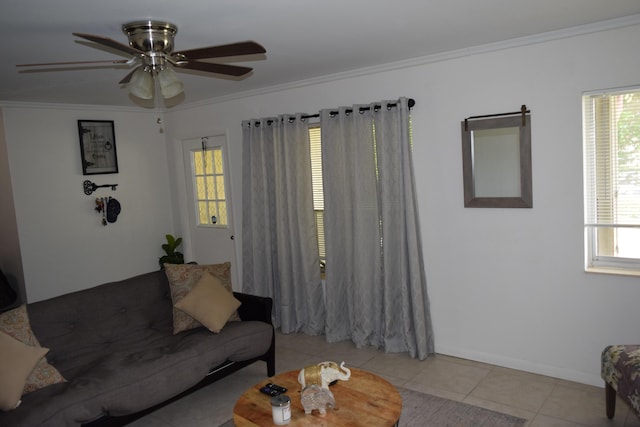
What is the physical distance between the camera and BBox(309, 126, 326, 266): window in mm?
4406

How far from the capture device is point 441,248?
148 inches

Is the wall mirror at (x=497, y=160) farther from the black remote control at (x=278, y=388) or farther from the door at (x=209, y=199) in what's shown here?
the door at (x=209, y=199)

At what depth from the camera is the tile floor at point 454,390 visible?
2.88 metres

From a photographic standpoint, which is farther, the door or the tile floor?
the door

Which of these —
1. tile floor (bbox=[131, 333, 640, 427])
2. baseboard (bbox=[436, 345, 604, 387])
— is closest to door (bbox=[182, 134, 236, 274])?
tile floor (bbox=[131, 333, 640, 427])

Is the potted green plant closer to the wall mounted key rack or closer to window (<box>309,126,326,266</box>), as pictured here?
the wall mounted key rack

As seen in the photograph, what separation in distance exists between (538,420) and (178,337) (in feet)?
7.59

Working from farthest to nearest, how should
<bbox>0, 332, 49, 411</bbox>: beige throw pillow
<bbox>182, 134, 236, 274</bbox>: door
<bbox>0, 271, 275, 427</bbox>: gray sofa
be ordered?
<bbox>182, 134, 236, 274</bbox>: door → <bbox>0, 271, 275, 427</bbox>: gray sofa → <bbox>0, 332, 49, 411</bbox>: beige throw pillow

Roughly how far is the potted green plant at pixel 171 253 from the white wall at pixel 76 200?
0.14 m

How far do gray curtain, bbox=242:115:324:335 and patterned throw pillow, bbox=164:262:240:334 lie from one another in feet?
2.99

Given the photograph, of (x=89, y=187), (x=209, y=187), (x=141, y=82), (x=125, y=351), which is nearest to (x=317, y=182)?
(x=209, y=187)

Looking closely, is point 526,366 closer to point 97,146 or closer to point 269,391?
point 269,391

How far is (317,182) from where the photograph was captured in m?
4.45

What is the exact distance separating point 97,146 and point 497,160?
4003 millimetres
